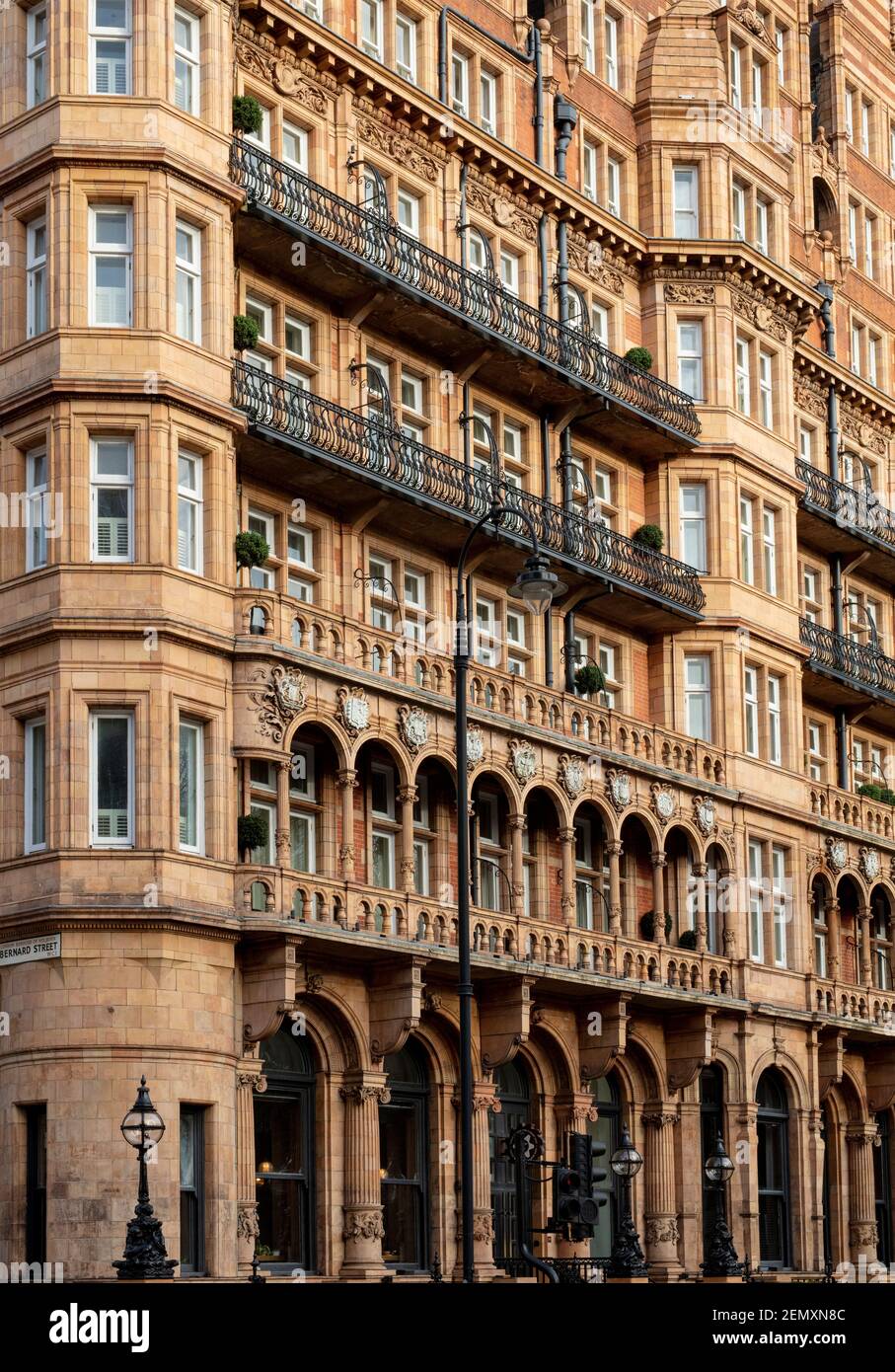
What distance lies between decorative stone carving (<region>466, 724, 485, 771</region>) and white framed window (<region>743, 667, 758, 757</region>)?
10.3m

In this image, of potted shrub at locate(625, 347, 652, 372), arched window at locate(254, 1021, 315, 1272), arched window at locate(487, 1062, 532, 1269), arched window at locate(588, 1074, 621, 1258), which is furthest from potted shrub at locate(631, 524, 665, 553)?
arched window at locate(254, 1021, 315, 1272)

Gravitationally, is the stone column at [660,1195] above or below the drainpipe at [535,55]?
below

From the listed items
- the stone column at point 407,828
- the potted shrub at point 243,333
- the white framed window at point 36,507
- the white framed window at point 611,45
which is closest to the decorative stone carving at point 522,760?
the stone column at point 407,828

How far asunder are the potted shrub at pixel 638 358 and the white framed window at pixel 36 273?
49.0ft

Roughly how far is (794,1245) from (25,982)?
20.2 metres

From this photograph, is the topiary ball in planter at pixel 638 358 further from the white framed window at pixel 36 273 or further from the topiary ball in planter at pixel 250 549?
the white framed window at pixel 36 273

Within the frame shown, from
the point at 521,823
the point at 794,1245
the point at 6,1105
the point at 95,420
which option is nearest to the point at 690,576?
the point at 521,823

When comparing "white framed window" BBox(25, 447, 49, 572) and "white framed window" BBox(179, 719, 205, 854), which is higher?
"white framed window" BBox(25, 447, 49, 572)

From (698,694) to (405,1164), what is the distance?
13.6 m

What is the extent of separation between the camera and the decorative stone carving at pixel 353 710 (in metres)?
35.3

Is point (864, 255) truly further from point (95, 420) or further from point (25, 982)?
point (25, 982)

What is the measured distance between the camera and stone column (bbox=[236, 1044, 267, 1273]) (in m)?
32.3

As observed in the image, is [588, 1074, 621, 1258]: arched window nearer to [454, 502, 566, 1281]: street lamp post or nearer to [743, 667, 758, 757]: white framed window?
[743, 667, 758, 757]: white framed window

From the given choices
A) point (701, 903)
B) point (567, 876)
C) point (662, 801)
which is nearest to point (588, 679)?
point (662, 801)
